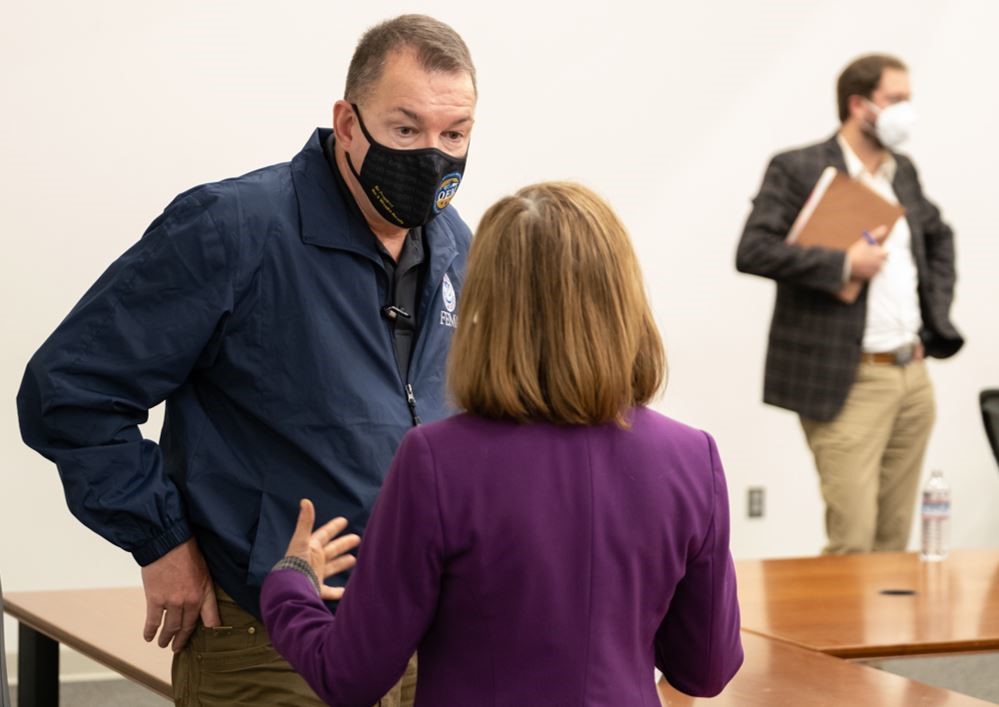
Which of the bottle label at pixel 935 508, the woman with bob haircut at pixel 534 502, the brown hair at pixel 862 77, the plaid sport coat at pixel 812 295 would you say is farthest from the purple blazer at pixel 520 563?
the brown hair at pixel 862 77

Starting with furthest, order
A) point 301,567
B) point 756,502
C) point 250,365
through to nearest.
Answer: point 756,502 < point 250,365 < point 301,567

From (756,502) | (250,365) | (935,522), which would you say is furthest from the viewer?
(756,502)

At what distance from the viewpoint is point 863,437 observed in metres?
4.63

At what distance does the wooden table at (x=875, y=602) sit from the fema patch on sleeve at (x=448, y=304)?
106cm

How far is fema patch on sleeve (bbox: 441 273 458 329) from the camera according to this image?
6.82ft

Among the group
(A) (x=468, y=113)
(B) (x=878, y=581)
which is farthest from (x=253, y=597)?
(B) (x=878, y=581)

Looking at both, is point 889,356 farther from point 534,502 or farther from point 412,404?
point 534,502

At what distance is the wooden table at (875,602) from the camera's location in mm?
2725

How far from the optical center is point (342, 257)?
77.5 inches

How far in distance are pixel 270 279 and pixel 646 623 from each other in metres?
0.73

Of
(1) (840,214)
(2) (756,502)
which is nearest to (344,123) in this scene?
(1) (840,214)

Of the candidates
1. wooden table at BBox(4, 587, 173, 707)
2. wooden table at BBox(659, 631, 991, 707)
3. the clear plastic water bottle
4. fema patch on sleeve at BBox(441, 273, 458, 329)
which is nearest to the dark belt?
the clear plastic water bottle

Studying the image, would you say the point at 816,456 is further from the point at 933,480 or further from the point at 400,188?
the point at 400,188

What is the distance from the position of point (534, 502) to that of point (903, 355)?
348 cm
